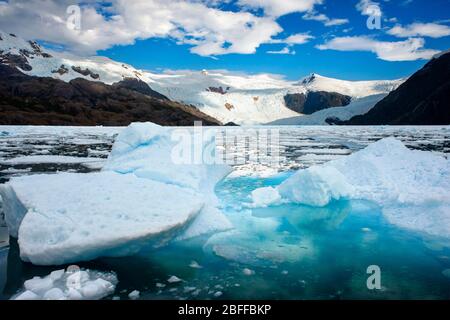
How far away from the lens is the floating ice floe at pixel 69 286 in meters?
3.74

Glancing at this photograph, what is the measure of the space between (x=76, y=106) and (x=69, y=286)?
90.9 meters

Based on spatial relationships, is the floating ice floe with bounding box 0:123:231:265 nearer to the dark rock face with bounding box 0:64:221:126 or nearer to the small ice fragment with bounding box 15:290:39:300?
the small ice fragment with bounding box 15:290:39:300

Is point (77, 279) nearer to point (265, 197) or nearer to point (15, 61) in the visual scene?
point (265, 197)

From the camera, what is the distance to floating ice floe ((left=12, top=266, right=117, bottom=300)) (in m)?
3.74

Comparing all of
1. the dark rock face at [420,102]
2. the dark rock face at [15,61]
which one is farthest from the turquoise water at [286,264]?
the dark rock face at [15,61]

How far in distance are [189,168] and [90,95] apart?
343 feet

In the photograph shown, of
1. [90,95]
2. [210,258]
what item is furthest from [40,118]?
[210,258]

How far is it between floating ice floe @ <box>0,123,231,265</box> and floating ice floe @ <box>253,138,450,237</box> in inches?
91.0

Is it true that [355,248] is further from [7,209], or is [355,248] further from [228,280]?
[7,209]

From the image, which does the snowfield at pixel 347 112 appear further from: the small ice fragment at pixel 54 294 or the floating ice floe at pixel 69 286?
the small ice fragment at pixel 54 294

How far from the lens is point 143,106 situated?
102 m

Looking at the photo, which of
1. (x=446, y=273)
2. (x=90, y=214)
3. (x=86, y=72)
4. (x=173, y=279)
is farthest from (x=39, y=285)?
(x=86, y=72)

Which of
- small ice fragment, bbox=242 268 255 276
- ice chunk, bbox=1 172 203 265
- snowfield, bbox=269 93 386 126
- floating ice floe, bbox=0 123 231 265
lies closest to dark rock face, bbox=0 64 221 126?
snowfield, bbox=269 93 386 126

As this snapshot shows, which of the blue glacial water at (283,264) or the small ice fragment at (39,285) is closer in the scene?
the small ice fragment at (39,285)
